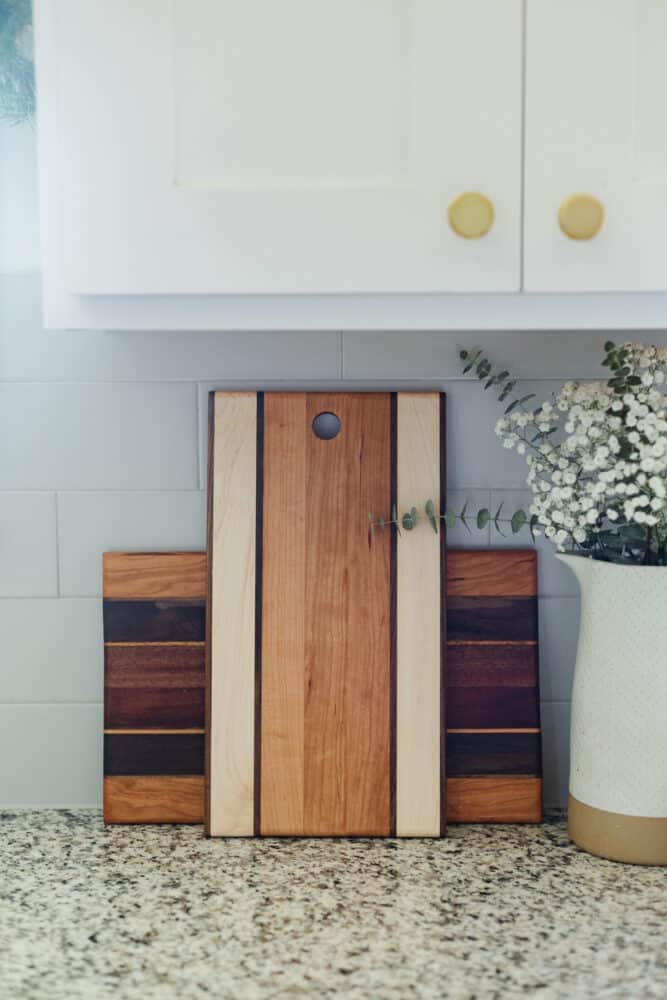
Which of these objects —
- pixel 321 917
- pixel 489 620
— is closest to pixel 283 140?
pixel 489 620

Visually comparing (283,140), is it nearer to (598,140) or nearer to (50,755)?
(598,140)

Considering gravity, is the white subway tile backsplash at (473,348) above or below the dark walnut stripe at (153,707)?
above

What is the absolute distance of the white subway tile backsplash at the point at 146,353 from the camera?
1236 millimetres

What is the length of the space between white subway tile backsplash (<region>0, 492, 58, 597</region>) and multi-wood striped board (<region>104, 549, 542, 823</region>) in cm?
9

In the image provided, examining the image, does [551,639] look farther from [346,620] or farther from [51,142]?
[51,142]

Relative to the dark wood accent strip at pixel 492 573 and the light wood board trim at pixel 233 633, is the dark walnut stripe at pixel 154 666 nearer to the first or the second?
the light wood board trim at pixel 233 633

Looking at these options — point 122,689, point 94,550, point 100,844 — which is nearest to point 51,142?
point 94,550

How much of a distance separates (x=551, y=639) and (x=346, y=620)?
0.27 meters

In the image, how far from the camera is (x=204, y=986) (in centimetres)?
87

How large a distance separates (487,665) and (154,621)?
41cm

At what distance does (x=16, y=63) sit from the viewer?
3.96 feet

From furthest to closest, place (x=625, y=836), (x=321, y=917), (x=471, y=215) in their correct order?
(x=625, y=836)
(x=321, y=917)
(x=471, y=215)

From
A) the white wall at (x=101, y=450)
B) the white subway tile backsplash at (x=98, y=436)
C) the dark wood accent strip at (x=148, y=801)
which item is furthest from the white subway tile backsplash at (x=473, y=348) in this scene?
the dark wood accent strip at (x=148, y=801)

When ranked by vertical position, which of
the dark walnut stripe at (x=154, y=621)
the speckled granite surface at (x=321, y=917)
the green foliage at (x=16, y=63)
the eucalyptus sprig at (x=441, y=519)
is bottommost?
the speckled granite surface at (x=321, y=917)
